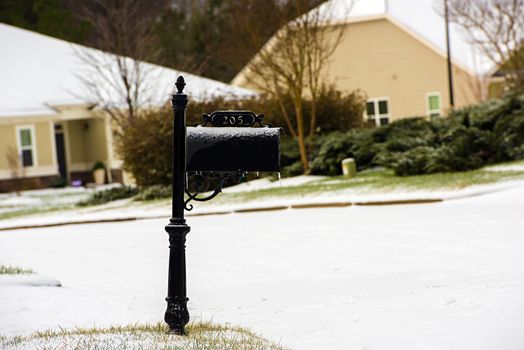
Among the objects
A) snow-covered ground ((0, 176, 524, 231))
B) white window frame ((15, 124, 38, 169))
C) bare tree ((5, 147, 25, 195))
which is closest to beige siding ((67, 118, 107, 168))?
white window frame ((15, 124, 38, 169))

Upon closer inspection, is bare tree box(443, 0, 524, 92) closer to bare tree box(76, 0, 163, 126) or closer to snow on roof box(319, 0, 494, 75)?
snow on roof box(319, 0, 494, 75)

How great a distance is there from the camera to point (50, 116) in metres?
40.1

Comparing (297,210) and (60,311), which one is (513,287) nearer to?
(60,311)

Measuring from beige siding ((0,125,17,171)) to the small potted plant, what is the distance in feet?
11.9

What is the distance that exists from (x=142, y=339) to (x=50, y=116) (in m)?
34.1

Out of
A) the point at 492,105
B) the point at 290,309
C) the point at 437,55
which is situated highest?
the point at 437,55

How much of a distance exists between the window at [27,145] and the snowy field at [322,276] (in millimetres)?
22913

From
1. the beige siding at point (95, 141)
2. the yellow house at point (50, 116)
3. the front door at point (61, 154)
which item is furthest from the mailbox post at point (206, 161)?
the front door at point (61, 154)

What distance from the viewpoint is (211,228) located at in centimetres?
1727

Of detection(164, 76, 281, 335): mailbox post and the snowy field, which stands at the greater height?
detection(164, 76, 281, 335): mailbox post

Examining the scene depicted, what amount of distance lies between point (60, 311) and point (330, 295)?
2596mm

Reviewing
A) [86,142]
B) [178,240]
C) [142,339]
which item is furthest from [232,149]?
[86,142]

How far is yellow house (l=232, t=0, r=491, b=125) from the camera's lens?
138 ft

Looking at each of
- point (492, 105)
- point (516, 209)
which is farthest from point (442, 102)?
point (516, 209)
